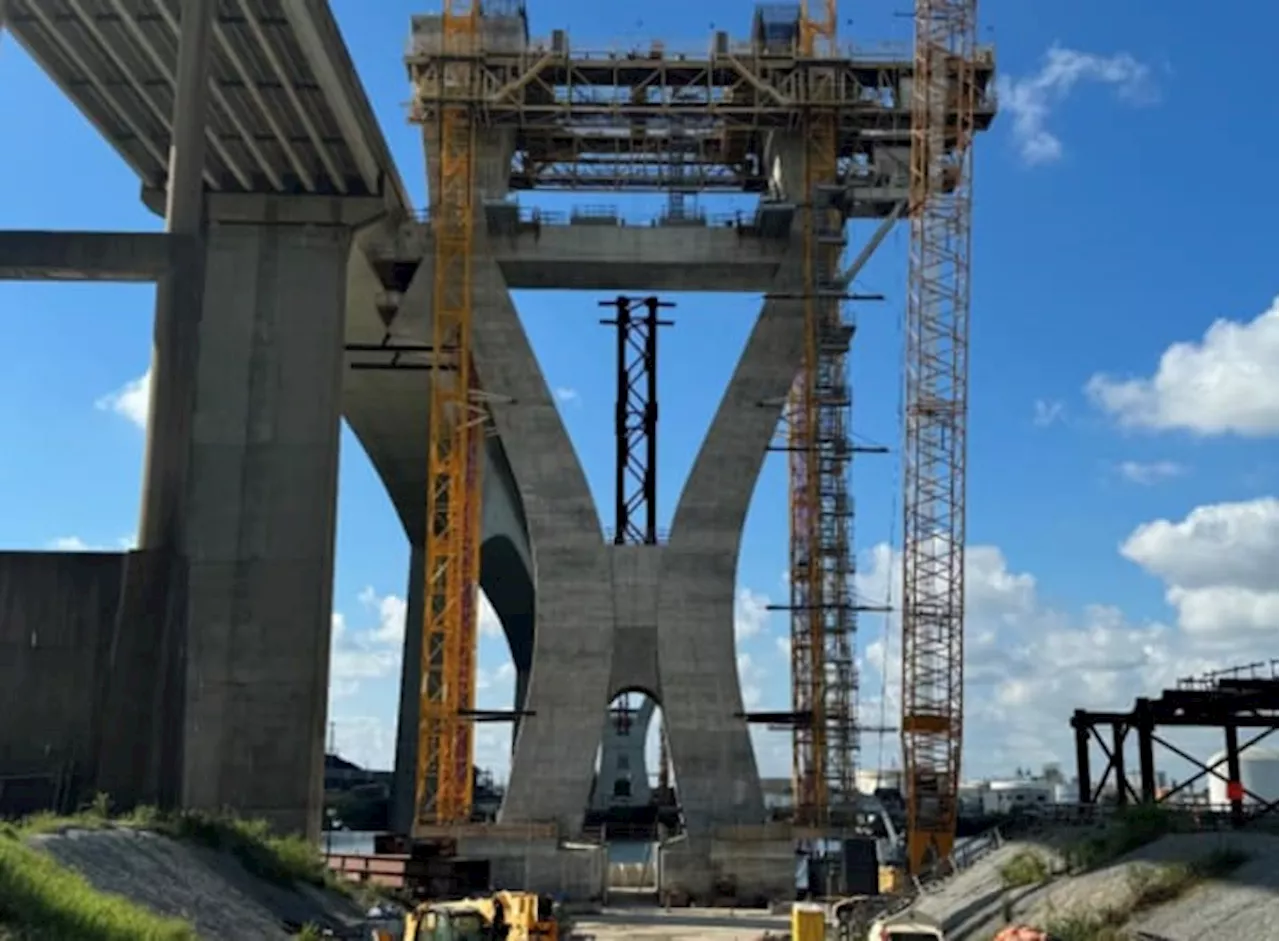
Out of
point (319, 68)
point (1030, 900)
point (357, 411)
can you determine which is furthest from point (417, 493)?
point (1030, 900)

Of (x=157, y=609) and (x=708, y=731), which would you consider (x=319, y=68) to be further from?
(x=708, y=731)

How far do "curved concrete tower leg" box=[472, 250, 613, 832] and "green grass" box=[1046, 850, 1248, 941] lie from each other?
29.0 metres

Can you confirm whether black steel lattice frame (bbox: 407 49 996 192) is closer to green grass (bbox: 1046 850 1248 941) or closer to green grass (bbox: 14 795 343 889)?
green grass (bbox: 14 795 343 889)

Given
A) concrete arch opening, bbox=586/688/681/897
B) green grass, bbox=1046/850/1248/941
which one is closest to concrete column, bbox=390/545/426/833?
concrete arch opening, bbox=586/688/681/897

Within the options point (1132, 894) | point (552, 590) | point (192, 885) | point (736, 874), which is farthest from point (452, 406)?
point (1132, 894)

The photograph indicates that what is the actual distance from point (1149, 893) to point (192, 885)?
1666cm

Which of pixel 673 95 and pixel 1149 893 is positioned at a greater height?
pixel 673 95

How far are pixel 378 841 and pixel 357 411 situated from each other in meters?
26.1

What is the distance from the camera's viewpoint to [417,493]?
90375 millimetres

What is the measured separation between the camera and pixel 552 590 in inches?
2146

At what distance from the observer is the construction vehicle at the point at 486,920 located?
21.1 metres

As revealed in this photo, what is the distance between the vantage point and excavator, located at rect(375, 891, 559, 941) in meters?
21.1

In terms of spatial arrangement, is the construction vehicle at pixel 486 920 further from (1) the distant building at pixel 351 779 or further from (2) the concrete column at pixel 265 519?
(1) the distant building at pixel 351 779

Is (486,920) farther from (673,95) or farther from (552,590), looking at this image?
(673,95)
